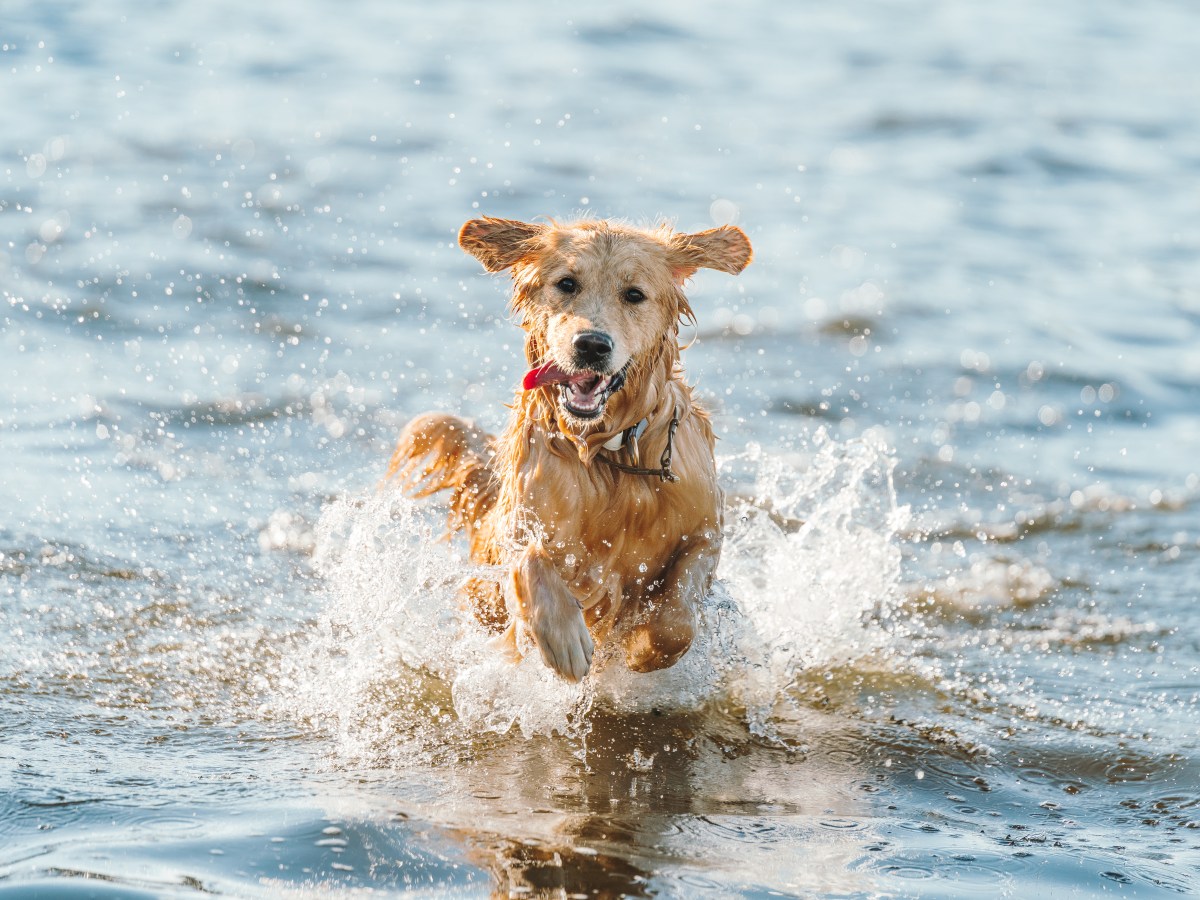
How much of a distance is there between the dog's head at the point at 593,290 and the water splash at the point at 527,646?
2.96 feet

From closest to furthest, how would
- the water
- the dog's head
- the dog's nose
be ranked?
the water < the dog's nose < the dog's head

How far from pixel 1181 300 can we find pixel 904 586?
4.97 m

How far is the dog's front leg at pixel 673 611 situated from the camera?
486cm

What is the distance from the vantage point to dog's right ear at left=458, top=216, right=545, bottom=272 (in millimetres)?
4895

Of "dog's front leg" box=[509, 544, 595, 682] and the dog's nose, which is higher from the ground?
the dog's nose

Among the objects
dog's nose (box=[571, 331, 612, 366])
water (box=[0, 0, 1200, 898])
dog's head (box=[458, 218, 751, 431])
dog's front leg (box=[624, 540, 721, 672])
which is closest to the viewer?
water (box=[0, 0, 1200, 898])

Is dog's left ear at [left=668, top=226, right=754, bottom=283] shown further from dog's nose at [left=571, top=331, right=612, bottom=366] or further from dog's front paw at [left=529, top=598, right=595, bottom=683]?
dog's front paw at [left=529, top=598, right=595, bottom=683]

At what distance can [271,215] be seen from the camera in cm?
1089

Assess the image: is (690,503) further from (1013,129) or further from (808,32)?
(808,32)

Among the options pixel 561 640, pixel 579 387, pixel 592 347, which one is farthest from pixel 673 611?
pixel 592 347

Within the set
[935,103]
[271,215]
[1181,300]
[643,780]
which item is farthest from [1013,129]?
[643,780]

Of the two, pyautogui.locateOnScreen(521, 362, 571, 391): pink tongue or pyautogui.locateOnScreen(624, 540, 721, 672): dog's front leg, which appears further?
pyautogui.locateOnScreen(624, 540, 721, 672): dog's front leg

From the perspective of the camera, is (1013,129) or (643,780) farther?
(1013,129)

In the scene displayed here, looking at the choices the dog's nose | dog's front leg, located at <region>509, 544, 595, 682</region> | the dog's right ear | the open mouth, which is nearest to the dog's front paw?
dog's front leg, located at <region>509, 544, 595, 682</region>
